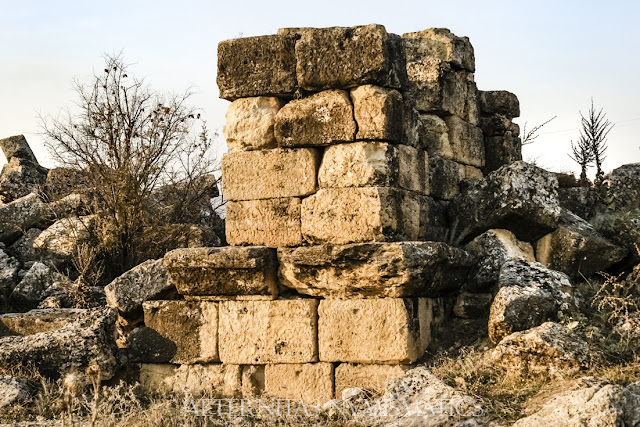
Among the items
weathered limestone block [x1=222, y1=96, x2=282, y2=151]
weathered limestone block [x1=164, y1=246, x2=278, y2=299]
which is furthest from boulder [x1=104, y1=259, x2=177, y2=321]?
weathered limestone block [x1=222, y1=96, x2=282, y2=151]

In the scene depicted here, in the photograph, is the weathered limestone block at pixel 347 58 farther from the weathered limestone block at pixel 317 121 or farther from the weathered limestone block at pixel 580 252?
the weathered limestone block at pixel 580 252

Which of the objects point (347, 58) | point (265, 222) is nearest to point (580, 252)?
point (347, 58)

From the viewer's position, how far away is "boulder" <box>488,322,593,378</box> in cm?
596

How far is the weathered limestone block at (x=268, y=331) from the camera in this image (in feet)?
22.8

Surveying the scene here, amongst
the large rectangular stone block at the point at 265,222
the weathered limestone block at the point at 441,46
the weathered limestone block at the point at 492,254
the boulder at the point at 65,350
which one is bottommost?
the boulder at the point at 65,350

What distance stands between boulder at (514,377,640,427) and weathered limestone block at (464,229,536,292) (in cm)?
236

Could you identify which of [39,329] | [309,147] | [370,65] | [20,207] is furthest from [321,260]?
[20,207]

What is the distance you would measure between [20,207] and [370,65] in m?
6.37

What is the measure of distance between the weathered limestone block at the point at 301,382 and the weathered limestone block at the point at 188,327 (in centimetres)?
60

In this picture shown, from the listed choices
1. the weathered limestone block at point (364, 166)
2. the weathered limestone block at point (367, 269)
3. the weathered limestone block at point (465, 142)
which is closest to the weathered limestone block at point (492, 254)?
the weathered limestone block at point (367, 269)

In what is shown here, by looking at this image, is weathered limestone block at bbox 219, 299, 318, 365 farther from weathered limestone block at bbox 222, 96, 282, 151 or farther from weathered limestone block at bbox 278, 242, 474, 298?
weathered limestone block at bbox 222, 96, 282, 151

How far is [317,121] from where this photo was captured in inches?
281

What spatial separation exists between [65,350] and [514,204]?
4456 mm

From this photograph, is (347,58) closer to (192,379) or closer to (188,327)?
(188,327)
